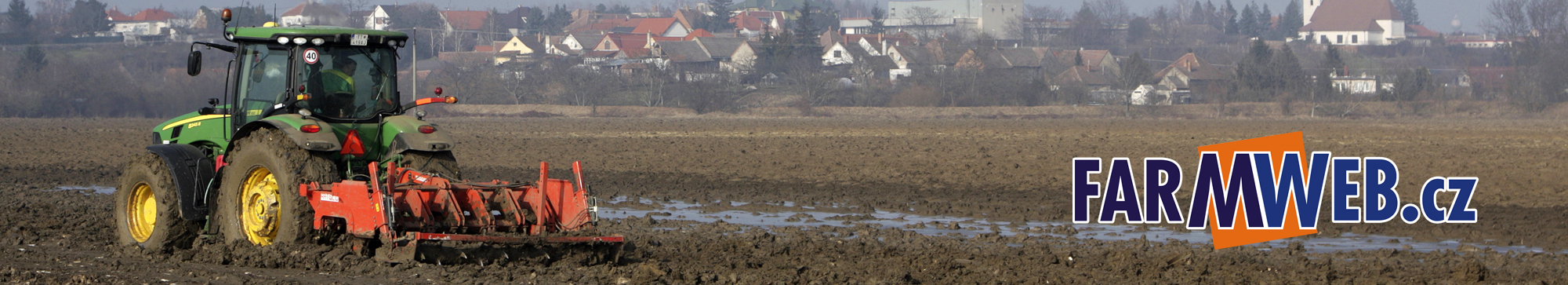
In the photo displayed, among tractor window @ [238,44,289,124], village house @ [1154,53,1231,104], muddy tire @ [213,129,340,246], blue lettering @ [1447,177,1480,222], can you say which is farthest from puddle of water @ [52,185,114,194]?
village house @ [1154,53,1231,104]

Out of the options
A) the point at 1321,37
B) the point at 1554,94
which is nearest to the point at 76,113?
the point at 1554,94

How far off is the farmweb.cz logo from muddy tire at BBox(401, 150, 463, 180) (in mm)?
5741

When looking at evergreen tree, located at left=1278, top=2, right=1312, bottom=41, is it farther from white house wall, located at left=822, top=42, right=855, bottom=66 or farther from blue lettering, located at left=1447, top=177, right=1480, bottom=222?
blue lettering, located at left=1447, top=177, right=1480, bottom=222

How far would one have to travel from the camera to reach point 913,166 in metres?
19.8

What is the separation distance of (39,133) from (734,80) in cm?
3962

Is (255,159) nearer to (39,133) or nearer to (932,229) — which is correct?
(932,229)

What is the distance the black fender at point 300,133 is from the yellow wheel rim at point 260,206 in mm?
275

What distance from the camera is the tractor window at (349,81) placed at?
8875mm

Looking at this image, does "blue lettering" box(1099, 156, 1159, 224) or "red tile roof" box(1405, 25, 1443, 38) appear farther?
"red tile roof" box(1405, 25, 1443, 38)

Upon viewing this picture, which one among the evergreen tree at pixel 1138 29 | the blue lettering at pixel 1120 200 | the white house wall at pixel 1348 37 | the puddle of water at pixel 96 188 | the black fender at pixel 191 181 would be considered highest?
the evergreen tree at pixel 1138 29

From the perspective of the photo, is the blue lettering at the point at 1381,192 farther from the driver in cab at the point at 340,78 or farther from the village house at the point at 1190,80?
the village house at the point at 1190,80

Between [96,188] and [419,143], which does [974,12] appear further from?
[419,143]

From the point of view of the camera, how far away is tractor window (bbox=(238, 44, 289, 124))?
892 centimetres

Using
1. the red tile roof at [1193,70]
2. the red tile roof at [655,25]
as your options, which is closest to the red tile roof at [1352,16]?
the red tile roof at [1193,70]
